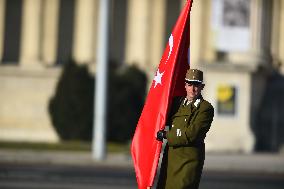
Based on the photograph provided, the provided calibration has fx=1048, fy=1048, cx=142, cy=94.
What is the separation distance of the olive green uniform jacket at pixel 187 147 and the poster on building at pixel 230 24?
99.6ft

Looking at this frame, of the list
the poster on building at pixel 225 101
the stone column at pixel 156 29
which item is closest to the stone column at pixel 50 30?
the stone column at pixel 156 29

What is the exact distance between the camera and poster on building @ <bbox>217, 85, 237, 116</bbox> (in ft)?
122

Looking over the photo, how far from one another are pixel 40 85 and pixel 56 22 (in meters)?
3.81

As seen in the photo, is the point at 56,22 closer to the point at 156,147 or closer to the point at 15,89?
the point at 15,89

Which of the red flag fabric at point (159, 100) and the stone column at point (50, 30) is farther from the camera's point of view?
the stone column at point (50, 30)

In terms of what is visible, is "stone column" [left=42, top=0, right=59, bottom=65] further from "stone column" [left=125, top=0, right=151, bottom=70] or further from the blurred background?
"stone column" [left=125, top=0, right=151, bottom=70]

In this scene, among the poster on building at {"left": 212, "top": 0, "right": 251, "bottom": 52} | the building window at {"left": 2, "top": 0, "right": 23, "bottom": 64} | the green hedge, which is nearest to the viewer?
the poster on building at {"left": 212, "top": 0, "right": 251, "bottom": 52}

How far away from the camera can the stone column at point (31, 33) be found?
46.6 meters

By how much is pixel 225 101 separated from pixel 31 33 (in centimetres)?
1280

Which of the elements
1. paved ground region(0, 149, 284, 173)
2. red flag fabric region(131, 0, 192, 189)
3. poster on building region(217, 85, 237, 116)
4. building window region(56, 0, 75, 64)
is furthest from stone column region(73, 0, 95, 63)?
red flag fabric region(131, 0, 192, 189)

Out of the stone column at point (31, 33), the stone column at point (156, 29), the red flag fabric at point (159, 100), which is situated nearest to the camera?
the red flag fabric at point (159, 100)

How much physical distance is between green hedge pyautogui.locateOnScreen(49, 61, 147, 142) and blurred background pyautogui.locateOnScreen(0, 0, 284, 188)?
1.5 inches

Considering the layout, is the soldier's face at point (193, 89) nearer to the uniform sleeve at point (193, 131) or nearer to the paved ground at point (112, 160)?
the uniform sleeve at point (193, 131)

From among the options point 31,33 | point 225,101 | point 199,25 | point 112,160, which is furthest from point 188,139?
point 31,33
